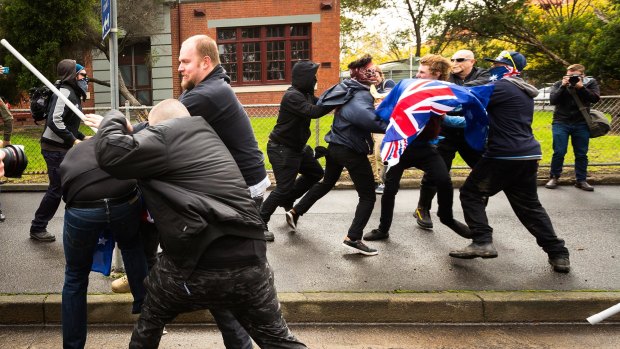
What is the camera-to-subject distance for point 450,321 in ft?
16.1

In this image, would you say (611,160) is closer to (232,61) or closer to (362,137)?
(362,137)

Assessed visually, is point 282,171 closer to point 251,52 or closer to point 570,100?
point 570,100

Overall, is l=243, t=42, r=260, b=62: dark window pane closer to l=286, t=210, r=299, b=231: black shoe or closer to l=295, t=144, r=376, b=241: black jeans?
l=286, t=210, r=299, b=231: black shoe

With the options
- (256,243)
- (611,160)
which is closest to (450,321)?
(256,243)

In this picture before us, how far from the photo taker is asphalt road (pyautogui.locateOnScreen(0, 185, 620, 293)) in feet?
17.7

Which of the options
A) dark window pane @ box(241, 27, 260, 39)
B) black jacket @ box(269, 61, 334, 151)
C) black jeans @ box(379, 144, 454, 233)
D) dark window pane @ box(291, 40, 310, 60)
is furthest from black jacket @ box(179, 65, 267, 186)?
dark window pane @ box(241, 27, 260, 39)

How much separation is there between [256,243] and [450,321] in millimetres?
2374

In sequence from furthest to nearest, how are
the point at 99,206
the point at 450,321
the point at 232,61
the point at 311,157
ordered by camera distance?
the point at 232,61 → the point at 311,157 → the point at 450,321 → the point at 99,206

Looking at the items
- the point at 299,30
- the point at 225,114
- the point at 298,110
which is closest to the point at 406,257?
the point at 298,110

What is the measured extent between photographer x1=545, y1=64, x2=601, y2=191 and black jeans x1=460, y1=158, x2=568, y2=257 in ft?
12.9

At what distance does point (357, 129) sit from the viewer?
602cm

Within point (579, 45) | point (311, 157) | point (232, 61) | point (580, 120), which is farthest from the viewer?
point (232, 61)

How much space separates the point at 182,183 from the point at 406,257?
3.66m

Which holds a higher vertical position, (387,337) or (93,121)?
(93,121)
